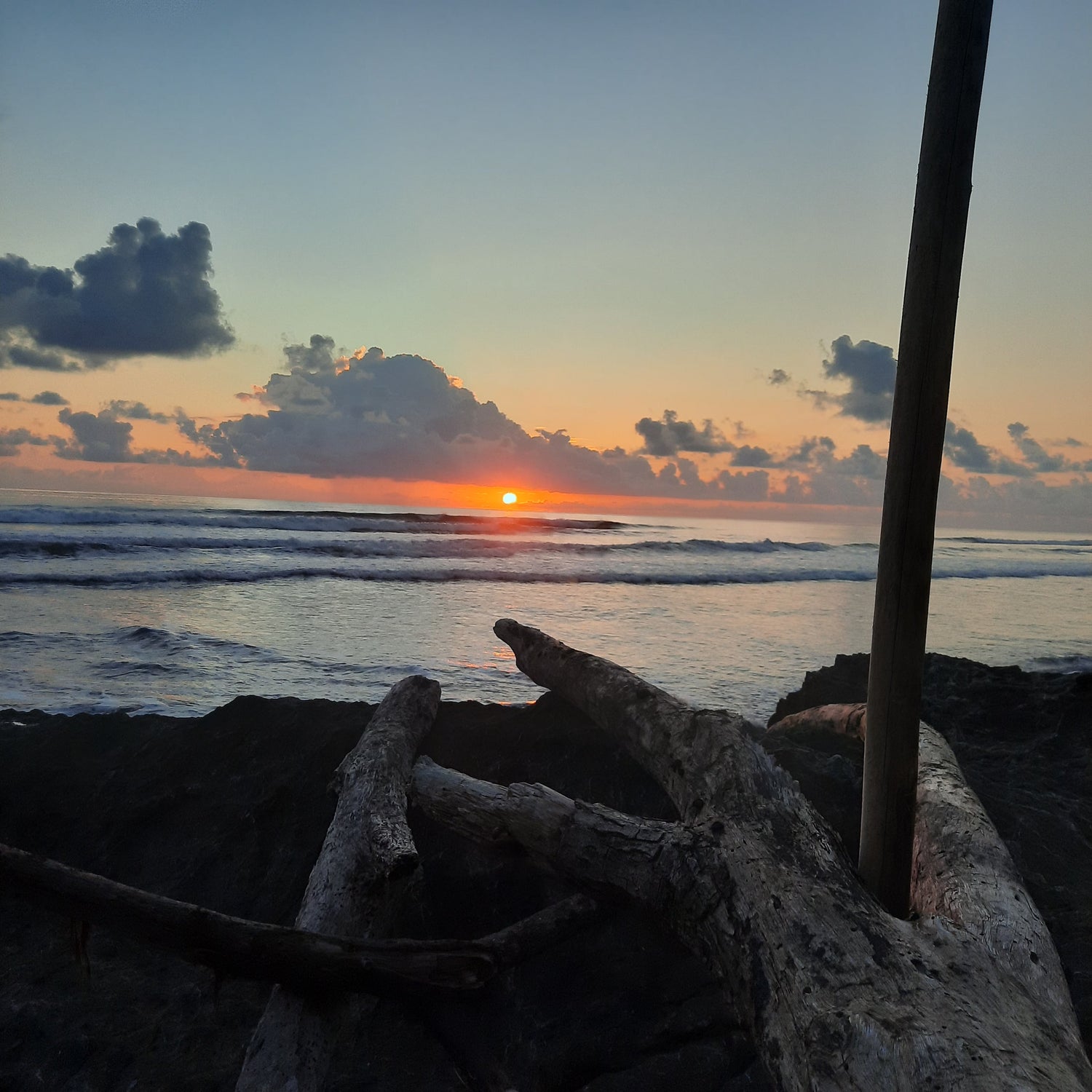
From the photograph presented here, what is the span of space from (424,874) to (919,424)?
2.97 metres

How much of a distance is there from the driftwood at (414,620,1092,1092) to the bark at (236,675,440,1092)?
1.01ft

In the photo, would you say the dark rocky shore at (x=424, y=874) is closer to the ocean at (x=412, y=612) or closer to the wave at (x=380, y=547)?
the ocean at (x=412, y=612)

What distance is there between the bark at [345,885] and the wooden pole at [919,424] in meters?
1.82

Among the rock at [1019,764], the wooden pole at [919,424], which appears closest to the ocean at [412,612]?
the rock at [1019,764]

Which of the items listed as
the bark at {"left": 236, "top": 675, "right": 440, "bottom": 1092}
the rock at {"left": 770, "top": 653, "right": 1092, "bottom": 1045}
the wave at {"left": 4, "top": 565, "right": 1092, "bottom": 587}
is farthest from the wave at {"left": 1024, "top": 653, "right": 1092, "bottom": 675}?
the wave at {"left": 4, "top": 565, "right": 1092, "bottom": 587}

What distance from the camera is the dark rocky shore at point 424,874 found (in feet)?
8.87

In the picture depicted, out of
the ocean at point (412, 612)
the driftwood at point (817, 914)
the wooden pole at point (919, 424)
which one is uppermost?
the wooden pole at point (919, 424)

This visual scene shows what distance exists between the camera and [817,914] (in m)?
2.27

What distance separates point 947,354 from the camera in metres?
2.49

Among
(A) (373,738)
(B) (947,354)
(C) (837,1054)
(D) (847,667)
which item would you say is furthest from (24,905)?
(D) (847,667)

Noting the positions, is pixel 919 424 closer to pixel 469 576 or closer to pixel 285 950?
pixel 285 950

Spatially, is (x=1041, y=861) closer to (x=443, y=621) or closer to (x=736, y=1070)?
(x=736, y=1070)

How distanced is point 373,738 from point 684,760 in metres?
1.71

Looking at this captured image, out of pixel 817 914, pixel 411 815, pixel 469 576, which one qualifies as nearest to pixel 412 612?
pixel 469 576
